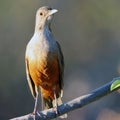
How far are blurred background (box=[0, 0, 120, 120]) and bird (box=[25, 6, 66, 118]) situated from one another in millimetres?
6267

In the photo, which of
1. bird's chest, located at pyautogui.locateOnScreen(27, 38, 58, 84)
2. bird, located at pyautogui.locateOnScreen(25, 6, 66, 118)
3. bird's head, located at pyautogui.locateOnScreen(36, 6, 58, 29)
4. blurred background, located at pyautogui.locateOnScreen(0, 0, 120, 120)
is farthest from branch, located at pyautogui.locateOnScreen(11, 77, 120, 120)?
blurred background, located at pyautogui.locateOnScreen(0, 0, 120, 120)

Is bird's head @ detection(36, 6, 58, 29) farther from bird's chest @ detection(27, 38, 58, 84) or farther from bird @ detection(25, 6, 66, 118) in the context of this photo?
bird's chest @ detection(27, 38, 58, 84)

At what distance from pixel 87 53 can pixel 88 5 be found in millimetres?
1274

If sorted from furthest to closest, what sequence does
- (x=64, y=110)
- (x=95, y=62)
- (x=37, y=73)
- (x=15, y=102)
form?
1. (x=95, y=62)
2. (x=15, y=102)
3. (x=37, y=73)
4. (x=64, y=110)

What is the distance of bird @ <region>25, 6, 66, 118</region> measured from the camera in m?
9.20

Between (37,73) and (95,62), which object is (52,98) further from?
(95,62)

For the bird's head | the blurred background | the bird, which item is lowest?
the blurred background

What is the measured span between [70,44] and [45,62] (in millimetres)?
9279

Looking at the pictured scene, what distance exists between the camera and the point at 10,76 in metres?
18.1

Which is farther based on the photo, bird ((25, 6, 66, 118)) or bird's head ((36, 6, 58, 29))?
bird's head ((36, 6, 58, 29))

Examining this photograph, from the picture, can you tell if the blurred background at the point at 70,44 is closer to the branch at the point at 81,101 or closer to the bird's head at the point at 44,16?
the bird's head at the point at 44,16

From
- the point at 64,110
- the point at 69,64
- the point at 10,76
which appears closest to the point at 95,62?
the point at 69,64

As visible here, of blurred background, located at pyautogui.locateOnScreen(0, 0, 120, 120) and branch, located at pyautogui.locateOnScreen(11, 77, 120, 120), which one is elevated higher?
branch, located at pyautogui.locateOnScreen(11, 77, 120, 120)

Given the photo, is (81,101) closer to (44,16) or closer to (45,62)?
(45,62)
